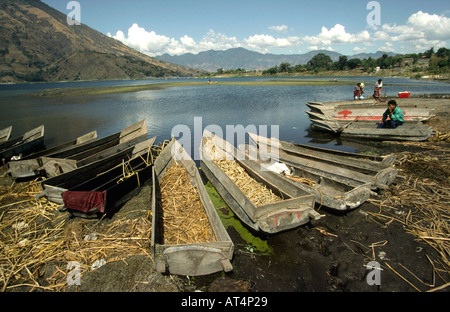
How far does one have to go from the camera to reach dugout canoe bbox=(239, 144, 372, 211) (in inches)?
249

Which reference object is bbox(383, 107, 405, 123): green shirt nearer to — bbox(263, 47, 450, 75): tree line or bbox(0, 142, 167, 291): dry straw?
bbox(0, 142, 167, 291): dry straw

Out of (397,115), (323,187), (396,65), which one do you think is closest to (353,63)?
(396,65)

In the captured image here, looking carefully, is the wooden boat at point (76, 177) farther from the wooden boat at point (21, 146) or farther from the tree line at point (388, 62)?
the tree line at point (388, 62)

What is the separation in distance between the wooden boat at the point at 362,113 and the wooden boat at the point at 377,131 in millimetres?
892

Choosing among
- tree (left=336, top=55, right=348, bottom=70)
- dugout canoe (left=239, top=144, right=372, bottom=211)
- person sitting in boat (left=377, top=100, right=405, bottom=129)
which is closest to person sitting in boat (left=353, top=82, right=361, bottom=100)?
person sitting in boat (left=377, top=100, right=405, bottom=129)

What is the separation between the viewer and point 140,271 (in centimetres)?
514

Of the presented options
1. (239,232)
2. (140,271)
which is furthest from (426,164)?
(140,271)

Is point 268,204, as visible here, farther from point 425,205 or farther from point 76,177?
point 76,177

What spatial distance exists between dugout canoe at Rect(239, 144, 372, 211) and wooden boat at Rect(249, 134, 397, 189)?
25 centimetres

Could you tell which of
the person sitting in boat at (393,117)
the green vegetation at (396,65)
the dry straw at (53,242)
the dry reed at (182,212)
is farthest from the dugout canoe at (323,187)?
the green vegetation at (396,65)

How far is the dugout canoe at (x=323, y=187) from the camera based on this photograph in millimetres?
6336

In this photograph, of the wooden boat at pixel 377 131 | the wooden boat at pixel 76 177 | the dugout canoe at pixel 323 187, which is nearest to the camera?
the dugout canoe at pixel 323 187
